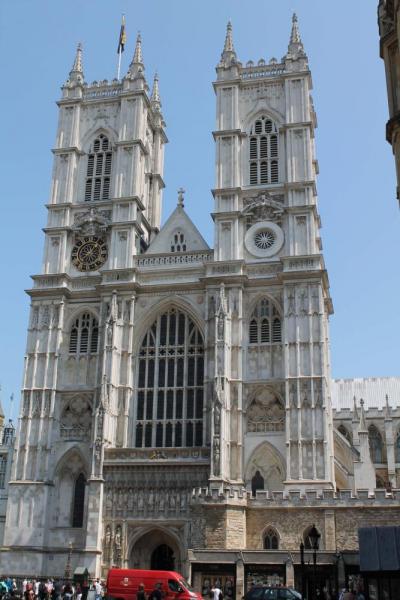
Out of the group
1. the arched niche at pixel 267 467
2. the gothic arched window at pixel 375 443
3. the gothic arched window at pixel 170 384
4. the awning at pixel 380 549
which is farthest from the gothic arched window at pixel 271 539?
the gothic arched window at pixel 375 443

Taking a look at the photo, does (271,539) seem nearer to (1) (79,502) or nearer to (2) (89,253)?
(1) (79,502)

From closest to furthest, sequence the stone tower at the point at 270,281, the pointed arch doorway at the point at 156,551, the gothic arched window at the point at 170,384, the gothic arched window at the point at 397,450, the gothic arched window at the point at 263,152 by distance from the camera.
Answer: the pointed arch doorway at the point at 156,551, the stone tower at the point at 270,281, the gothic arched window at the point at 170,384, the gothic arched window at the point at 263,152, the gothic arched window at the point at 397,450

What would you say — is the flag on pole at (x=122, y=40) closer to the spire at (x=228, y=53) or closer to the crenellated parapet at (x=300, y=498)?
the spire at (x=228, y=53)

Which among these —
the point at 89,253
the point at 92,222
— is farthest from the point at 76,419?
the point at 92,222

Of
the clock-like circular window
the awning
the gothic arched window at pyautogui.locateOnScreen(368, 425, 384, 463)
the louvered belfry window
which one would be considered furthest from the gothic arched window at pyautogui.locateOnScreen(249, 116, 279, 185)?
the awning

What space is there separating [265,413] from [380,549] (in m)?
20.9

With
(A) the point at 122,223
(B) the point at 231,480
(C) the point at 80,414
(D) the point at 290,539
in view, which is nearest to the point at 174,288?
(A) the point at 122,223

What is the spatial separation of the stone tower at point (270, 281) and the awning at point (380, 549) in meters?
17.9

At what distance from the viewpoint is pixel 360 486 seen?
1820 inches

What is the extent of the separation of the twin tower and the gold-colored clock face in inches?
3.6

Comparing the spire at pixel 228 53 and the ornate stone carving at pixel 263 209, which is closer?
the ornate stone carving at pixel 263 209

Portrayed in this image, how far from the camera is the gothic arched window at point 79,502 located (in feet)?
132

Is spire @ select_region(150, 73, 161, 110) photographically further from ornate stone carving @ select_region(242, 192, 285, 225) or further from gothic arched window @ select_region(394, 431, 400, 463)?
gothic arched window @ select_region(394, 431, 400, 463)

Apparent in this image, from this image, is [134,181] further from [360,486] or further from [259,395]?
[360,486]
